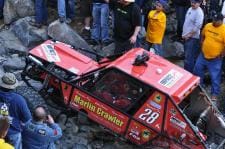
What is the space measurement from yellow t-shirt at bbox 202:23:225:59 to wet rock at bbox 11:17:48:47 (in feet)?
11.9

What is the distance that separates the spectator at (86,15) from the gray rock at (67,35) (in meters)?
0.36

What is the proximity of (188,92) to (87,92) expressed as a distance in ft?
5.21

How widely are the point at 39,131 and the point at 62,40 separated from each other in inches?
191

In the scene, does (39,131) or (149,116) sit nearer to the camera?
(39,131)

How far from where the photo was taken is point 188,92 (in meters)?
8.90

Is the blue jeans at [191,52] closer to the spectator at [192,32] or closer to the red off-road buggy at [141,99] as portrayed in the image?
the spectator at [192,32]

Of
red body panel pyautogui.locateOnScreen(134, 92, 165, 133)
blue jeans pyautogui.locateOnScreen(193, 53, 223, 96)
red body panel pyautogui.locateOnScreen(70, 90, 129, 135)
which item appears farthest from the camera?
blue jeans pyautogui.locateOnScreen(193, 53, 223, 96)

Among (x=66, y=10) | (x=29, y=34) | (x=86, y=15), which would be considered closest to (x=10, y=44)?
(x=29, y=34)

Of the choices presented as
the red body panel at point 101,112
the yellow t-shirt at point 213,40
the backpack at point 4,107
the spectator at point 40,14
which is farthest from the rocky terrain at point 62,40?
the backpack at point 4,107

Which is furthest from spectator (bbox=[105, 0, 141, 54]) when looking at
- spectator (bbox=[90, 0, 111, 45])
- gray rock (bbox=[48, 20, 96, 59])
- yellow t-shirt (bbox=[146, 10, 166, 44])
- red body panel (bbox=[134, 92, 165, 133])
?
red body panel (bbox=[134, 92, 165, 133])

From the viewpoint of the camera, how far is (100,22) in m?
11.8

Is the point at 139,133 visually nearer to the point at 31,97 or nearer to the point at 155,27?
the point at 31,97

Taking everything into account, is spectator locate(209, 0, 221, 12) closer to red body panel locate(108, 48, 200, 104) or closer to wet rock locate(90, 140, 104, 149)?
red body panel locate(108, 48, 200, 104)

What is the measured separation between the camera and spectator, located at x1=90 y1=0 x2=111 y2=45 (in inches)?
456
